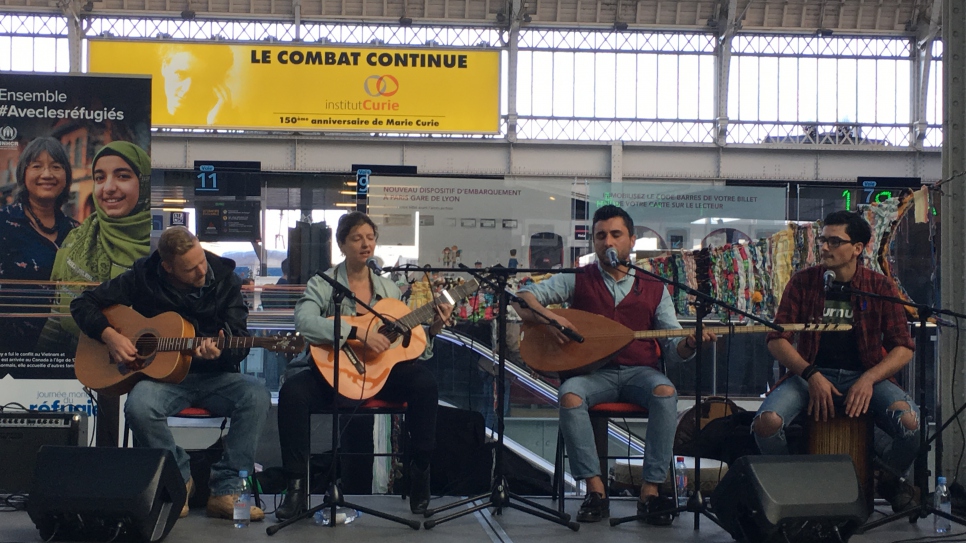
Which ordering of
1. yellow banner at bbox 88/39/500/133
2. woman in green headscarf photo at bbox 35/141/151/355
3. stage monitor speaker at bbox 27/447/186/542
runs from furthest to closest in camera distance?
yellow banner at bbox 88/39/500/133, woman in green headscarf photo at bbox 35/141/151/355, stage monitor speaker at bbox 27/447/186/542

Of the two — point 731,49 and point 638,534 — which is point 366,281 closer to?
point 638,534

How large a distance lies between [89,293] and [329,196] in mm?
4001

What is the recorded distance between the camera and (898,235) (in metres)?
5.89

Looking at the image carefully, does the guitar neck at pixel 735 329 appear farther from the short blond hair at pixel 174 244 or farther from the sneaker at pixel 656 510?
the short blond hair at pixel 174 244

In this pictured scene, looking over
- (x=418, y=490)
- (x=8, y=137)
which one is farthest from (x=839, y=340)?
(x=8, y=137)

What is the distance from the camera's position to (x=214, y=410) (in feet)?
13.3

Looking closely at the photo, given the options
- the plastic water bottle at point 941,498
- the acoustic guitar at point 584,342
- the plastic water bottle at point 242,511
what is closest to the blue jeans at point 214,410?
the plastic water bottle at point 242,511

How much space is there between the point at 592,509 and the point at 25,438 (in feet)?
8.79

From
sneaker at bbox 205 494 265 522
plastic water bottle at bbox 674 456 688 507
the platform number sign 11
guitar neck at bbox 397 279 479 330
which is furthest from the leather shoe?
the platform number sign 11

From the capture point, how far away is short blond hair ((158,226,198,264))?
391cm

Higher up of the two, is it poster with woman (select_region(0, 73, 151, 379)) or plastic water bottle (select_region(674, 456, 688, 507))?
poster with woman (select_region(0, 73, 151, 379))

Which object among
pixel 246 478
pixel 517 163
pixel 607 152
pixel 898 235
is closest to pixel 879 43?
pixel 607 152

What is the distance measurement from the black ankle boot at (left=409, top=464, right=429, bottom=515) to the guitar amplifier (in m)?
1.66

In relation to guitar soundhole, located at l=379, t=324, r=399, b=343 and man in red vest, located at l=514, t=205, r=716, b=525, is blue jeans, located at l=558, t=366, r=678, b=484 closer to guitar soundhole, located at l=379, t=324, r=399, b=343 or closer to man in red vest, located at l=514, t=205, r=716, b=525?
man in red vest, located at l=514, t=205, r=716, b=525
